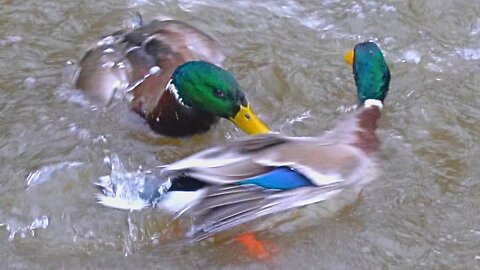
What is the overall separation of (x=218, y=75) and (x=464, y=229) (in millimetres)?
1406

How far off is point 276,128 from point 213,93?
1.62 feet

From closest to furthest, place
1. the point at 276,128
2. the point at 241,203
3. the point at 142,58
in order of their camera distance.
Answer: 1. the point at 241,203
2. the point at 276,128
3. the point at 142,58

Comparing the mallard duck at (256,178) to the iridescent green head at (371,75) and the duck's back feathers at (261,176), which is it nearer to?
the duck's back feathers at (261,176)

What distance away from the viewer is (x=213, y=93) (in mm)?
5273

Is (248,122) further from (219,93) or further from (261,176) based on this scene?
(261,176)

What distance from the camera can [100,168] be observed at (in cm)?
531

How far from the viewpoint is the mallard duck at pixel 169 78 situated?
17.2ft

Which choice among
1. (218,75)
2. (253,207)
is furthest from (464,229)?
(218,75)

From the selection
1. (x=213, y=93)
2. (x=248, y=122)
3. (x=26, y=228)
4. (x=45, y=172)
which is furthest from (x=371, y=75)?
(x=26, y=228)

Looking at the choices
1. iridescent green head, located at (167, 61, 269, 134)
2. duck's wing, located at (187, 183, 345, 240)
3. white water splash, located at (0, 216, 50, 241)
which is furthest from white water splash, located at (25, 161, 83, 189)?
duck's wing, located at (187, 183, 345, 240)

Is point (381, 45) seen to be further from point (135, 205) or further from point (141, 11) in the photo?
point (135, 205)

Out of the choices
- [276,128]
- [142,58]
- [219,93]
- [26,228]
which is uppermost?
[219,93]

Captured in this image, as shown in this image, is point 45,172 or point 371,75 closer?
point 45,172

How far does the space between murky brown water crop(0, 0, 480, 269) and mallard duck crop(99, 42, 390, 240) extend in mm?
233
